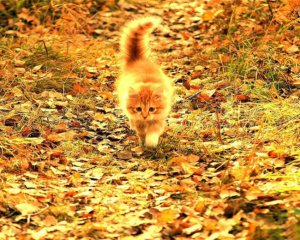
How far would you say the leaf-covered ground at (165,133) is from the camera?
5129 millimetres

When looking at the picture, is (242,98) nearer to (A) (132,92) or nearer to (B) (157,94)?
(B) (157,94)

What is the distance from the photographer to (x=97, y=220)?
5277 millimetres

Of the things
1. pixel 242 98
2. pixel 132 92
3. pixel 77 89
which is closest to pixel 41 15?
pixel 77 89

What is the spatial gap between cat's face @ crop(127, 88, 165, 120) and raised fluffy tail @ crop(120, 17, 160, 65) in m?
0.93

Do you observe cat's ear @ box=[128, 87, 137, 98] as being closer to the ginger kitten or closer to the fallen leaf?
the ginger kitten

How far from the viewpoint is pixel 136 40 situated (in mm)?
7367

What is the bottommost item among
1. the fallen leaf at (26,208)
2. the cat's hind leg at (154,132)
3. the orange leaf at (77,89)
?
the orange leaf at (77,89)

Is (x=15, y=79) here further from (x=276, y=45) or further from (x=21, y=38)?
(x=276, y=45)

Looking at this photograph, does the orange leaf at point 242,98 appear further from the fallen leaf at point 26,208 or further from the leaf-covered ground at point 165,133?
the fallen leaf at point 26,208

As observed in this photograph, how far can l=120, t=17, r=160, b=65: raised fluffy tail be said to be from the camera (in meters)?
7.34

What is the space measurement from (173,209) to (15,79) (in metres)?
3.66

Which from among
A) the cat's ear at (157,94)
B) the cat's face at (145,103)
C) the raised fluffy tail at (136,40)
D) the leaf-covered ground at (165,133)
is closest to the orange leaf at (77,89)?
the leaf-covered ground at (165,133)

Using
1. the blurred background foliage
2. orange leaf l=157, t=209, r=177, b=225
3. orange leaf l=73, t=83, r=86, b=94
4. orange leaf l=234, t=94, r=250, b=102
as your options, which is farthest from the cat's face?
the blurred background foliage

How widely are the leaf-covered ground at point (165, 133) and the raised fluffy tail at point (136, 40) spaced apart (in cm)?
76
